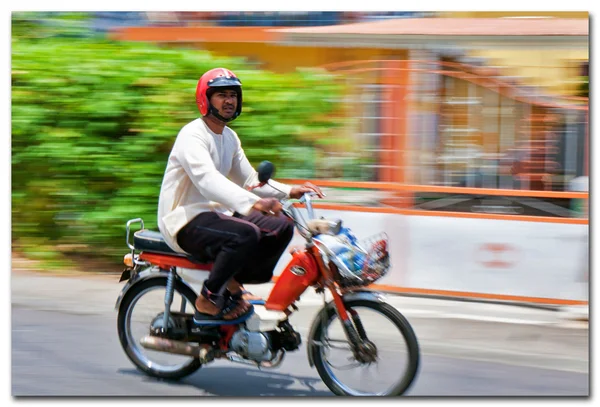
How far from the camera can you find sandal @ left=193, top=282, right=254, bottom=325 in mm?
4867

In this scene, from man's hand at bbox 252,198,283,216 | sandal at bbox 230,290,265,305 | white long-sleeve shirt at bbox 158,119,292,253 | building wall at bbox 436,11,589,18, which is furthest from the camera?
building wall at bbox 436,11,589,18

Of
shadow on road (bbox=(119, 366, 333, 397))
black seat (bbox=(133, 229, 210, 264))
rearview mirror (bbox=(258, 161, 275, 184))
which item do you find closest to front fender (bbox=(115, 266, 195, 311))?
black seat (bbox=(133, 229, 210, 264))

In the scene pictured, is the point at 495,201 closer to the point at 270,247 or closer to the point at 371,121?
the point at 371,121

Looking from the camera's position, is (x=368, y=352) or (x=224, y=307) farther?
(x=224, y=307)

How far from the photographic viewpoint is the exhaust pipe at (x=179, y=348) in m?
4.95

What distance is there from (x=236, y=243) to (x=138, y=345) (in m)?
1.05

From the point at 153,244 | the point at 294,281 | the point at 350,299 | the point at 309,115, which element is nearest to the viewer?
the point at 350,299

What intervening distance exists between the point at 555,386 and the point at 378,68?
2810mm

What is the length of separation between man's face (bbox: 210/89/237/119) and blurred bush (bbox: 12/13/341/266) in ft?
6.50

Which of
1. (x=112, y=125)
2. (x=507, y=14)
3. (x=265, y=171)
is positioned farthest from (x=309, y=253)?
(x=112, y=125)

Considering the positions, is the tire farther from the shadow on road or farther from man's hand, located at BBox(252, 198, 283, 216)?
man's hand, located at BBox(252, 198, 283, 216)

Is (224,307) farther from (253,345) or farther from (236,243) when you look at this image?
(236,243)

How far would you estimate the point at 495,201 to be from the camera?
6.73 metres

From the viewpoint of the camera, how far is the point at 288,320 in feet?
16.3
